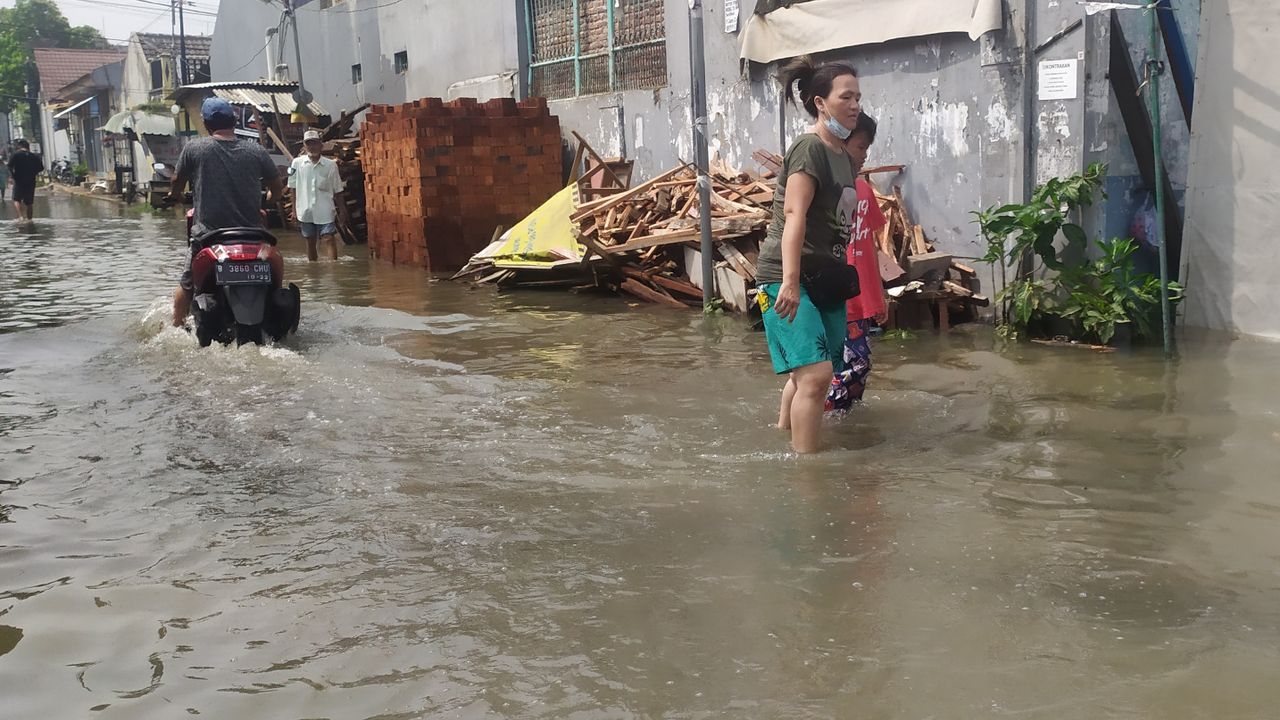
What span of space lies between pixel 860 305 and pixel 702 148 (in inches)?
176

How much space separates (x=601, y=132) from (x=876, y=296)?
33.1ft

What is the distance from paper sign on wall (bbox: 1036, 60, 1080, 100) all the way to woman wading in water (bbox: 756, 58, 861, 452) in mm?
3774

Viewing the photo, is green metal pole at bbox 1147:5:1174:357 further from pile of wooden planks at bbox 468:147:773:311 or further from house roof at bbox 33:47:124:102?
house roof at bbox 33:47:124:102

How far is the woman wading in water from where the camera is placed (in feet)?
16.0

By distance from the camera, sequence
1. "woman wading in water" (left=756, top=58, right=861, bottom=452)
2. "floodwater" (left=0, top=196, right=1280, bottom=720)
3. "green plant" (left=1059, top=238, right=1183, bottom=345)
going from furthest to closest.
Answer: "green plant" (left=1059, top=238, right=1183, bottom=345) < "woman wading in water" (left=756, top=58, right=861, bottom=452) < "floodwater" (left=0, top=196, right=1280, bottom=720)

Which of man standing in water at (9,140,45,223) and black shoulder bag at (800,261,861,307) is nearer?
black shoulder bag at (800,261,861,307)

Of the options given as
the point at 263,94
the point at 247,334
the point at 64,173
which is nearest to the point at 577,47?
the point at 247,334

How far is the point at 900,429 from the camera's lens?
5992mm

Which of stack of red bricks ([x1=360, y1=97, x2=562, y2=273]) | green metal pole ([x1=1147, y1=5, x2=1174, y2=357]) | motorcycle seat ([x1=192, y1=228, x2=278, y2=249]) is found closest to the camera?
green metal pole ([x1=1147, y1=5, x2=1174, y2=357])

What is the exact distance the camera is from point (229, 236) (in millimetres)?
8164

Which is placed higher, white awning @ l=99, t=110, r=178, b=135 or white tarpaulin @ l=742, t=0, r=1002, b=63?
white awning @ l=99, t=110, r=178, b=135

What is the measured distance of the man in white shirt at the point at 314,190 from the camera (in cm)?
1550

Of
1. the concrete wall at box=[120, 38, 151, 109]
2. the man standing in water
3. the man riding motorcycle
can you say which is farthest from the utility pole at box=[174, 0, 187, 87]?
the man riding motorcycle

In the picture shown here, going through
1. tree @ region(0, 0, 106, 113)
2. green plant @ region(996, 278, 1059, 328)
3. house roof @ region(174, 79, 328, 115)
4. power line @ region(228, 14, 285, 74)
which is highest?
tree @ region(0, 0, 106, 113)
